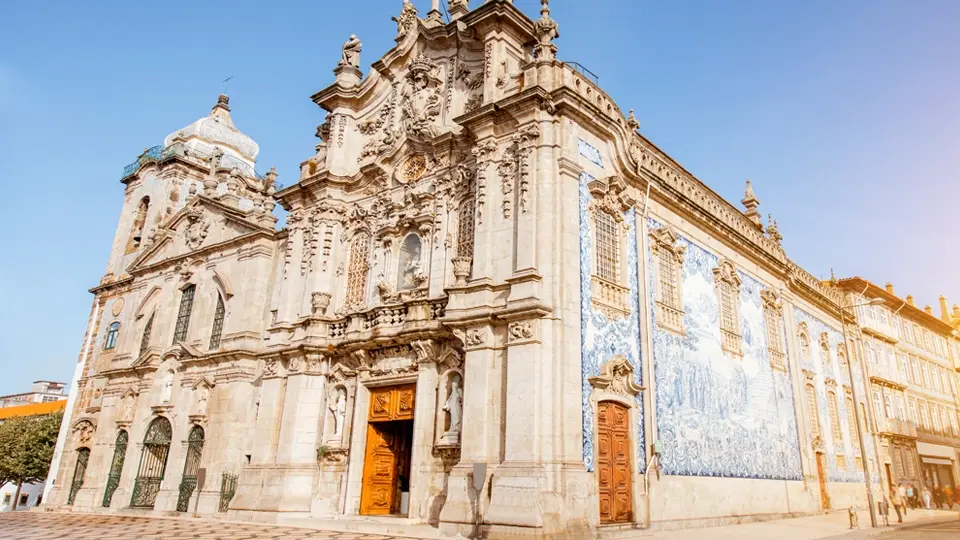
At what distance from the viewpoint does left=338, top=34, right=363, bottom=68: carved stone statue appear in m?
23.8

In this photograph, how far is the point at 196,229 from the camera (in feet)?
92.7

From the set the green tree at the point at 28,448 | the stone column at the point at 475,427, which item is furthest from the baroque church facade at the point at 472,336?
the green tree at the point at 28,448

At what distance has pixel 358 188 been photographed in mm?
22047

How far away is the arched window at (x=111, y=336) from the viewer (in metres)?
31.5

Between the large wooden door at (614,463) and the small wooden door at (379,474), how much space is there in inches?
245

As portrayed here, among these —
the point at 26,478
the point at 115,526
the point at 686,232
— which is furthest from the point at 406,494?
the point at 26,478

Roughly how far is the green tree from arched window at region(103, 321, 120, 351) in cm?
1115

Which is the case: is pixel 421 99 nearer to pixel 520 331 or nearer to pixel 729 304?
pixel 520 331

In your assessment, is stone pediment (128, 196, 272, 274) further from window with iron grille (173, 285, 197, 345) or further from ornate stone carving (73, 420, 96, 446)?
ornate stone carving (73, 420, 96, 446)

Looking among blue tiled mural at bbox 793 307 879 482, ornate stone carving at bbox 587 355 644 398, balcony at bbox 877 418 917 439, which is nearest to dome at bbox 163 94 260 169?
ornate stone carving at bbox 587 355 644 398

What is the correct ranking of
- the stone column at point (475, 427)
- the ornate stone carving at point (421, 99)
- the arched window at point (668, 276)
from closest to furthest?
the stone column at point (475, 427), the arched window at point (668, 276), the ornate stone carving at point (421, 99)

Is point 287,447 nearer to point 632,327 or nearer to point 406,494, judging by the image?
point 406,494

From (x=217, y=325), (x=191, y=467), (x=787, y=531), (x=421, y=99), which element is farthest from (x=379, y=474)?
(x=421, y=99)

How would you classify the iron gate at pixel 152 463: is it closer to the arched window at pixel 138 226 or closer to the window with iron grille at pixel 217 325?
the window with iron grille at pixel 217 325
